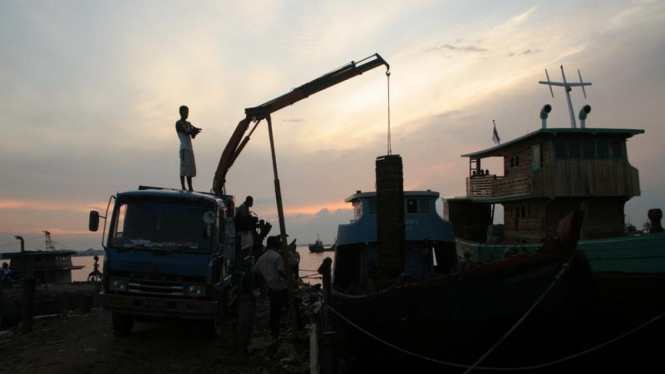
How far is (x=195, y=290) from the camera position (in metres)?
9.38

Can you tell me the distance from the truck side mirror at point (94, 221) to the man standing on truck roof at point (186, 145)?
3485 mm

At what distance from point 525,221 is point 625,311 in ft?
49.3

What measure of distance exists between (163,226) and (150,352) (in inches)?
98.7

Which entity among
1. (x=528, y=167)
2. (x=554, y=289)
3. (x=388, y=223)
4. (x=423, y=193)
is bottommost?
(x=554, y=289)

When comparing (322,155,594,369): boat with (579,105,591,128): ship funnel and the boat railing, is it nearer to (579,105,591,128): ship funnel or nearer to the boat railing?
the boat railing

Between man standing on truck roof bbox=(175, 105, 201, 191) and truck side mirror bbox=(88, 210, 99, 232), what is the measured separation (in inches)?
137

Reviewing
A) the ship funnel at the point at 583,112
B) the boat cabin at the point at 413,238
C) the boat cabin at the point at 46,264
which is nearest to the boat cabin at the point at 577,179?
the ship funnel at the point at 583,112

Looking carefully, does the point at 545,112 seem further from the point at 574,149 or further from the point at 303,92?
the point at 303,92

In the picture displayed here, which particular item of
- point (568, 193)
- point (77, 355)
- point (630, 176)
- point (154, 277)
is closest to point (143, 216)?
point (154, 277)

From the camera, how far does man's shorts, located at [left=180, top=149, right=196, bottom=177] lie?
512 inches

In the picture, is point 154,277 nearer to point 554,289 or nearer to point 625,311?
point 554,289

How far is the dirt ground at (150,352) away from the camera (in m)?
8.36

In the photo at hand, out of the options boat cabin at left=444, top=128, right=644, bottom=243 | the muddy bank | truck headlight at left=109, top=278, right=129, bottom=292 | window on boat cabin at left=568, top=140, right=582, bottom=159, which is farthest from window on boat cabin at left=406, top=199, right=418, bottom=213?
window on boat cabin at left=568, top=140, right=582, bottom=159

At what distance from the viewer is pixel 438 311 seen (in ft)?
25.4
